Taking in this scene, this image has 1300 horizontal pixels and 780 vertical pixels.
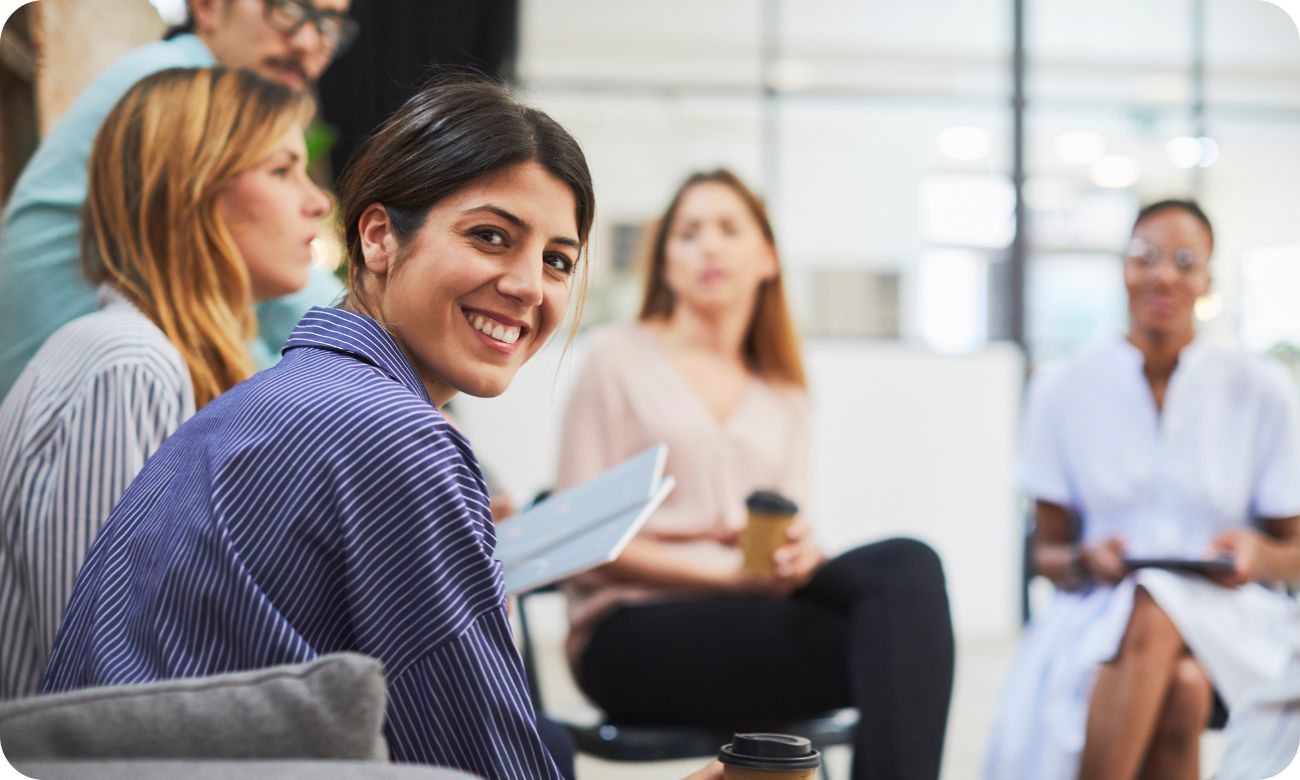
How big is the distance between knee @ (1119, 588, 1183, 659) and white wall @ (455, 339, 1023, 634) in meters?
3.22

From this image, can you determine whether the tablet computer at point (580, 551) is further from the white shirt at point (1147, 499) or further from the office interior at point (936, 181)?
the office interior at point (936, 181)

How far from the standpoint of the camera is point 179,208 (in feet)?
5.24

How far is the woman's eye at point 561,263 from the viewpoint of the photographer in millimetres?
1226

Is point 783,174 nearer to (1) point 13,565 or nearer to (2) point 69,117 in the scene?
(2) point 69,117

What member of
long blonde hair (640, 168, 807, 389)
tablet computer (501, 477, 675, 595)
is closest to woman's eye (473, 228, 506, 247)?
tablet computer (501, 477, 675, 595)

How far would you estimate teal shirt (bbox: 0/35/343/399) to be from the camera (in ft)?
5.65

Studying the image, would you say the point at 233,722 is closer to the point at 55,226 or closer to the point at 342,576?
the point at 342,576

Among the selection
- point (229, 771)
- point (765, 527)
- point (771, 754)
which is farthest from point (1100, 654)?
point (229, 771)

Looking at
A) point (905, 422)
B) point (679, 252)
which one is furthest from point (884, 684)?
point (905, 422)

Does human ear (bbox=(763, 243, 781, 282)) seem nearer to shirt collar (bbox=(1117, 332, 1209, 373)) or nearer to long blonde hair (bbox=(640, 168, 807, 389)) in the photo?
long blonde hair (bbox=(640, 168, 807, 389))

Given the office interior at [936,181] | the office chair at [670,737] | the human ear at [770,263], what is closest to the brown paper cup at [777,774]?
the office chair at [670,737]

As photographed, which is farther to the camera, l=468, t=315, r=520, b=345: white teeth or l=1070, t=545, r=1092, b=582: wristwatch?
l=1070, t=545, r=1092, b=582: wristwatch

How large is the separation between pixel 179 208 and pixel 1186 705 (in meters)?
1.85

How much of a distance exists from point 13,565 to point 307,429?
672mm
